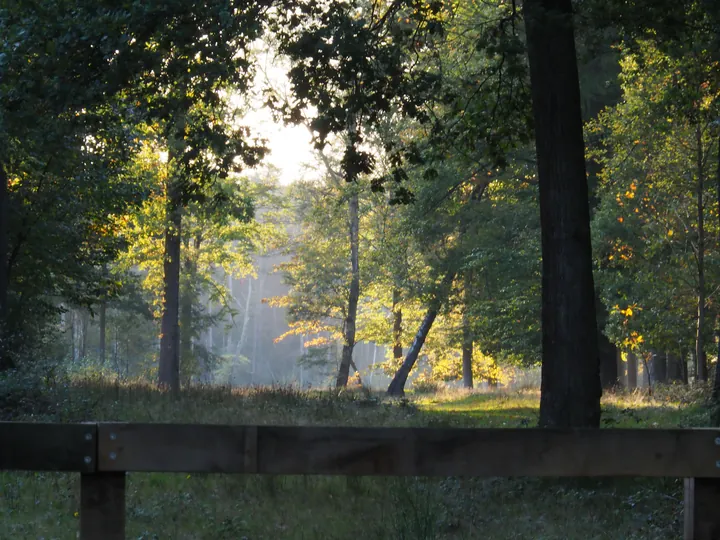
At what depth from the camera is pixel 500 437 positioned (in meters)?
4.34

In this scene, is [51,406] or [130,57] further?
[51,406]

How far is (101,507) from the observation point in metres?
4.37

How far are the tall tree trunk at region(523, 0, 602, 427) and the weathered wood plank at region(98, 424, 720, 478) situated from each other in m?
5.56

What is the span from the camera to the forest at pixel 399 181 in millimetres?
9906

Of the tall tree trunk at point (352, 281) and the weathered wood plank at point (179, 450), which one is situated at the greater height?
the tall tree trunk at point (352, 281)

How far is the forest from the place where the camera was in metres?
9.91

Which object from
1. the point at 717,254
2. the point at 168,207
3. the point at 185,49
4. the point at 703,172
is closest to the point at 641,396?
the point at 717,254

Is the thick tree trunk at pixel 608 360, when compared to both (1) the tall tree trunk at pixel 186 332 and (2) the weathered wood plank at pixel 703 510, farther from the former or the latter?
(2) the weathered wood plank at pixel 703 510

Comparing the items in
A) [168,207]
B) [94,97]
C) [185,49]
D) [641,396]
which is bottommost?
[641,396]

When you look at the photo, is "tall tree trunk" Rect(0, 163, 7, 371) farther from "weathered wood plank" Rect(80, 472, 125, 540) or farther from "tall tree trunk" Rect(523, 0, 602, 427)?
"weathered wood plank" Rect(80, 472, 125, 540)

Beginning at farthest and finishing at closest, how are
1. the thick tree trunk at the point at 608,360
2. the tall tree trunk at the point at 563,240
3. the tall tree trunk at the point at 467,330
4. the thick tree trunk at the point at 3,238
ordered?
the tall tree trunk at the point at 467,330, the thick tree trunk at the point at 608,360, the thick tree trunk at the point at 3,238, the tall tree trunk at the point at 563,240

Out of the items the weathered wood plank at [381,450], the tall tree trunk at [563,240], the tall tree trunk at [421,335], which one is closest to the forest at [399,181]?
the tall tree trunk at [563,240]

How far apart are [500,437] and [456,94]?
30.6 ft

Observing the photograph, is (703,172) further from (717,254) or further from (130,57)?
(130,57)
